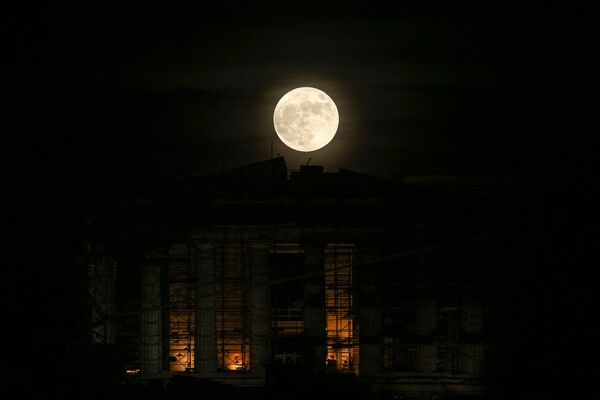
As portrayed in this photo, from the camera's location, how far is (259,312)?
46562 millimetres

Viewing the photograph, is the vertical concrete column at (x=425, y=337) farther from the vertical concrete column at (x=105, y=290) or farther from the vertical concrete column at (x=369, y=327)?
the vertical concrete column at (x=105, y=290)

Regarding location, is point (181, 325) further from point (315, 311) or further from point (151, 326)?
point (315, 311)

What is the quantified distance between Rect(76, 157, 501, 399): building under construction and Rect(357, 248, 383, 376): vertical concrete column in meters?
0.07

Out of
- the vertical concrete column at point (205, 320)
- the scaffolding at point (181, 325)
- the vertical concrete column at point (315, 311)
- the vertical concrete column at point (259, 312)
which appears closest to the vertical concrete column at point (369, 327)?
the vertical concrete column at point (315, 311)

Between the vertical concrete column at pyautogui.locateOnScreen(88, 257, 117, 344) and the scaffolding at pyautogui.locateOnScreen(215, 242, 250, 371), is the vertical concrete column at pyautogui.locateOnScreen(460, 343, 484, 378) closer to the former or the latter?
the scaffolding at pyautogui.locateOnScreen(215, 242, 250, 371)

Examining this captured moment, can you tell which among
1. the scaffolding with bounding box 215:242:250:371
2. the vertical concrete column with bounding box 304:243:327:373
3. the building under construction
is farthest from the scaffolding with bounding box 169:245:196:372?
the vertical concrete column with bounding box 304:243:327:373

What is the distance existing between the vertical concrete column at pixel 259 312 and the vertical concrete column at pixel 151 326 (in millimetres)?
A: 4913

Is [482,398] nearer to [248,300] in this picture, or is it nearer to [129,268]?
[248,300]

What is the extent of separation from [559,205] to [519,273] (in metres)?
4.30

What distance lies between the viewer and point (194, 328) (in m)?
47.3

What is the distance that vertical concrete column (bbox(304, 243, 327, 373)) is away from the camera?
1751 inches

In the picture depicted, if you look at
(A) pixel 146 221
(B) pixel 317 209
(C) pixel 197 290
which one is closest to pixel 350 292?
(B) pixel 317 209

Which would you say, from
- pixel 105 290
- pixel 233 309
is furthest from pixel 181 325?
pixel 105 290

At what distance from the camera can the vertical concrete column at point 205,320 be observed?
45781 mm
